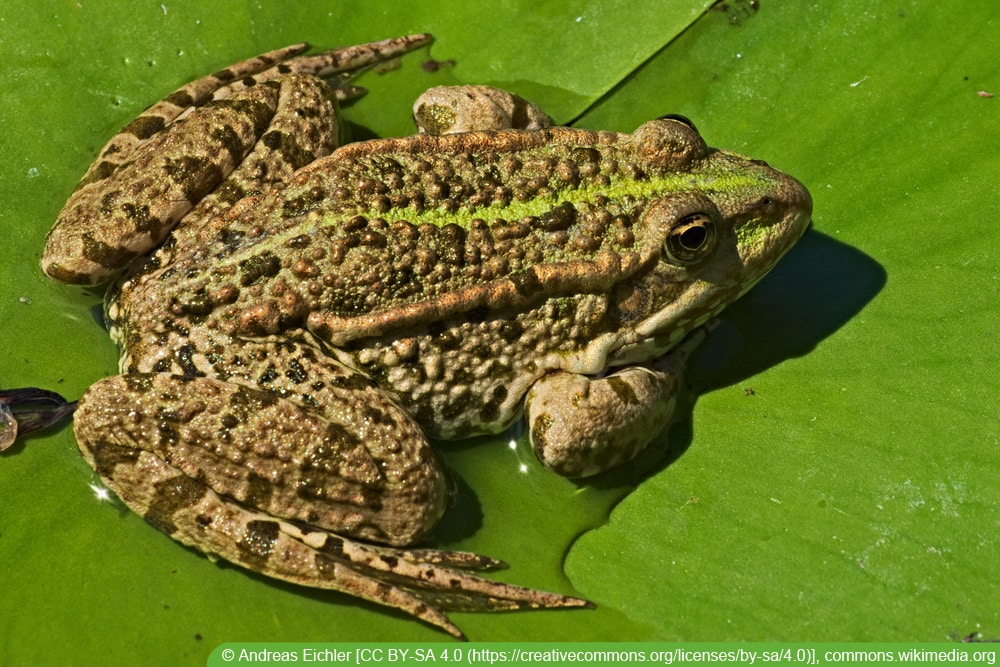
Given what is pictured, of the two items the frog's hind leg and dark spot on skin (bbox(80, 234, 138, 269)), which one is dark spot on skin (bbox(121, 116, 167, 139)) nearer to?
the frog's hind leg

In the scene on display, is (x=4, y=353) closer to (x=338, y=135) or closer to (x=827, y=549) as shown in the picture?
(x=338, y=135)

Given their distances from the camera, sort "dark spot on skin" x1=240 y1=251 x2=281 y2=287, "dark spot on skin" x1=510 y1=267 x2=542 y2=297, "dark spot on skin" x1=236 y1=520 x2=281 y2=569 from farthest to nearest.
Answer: "dark spot on skin" x1=510 y1=267 x2=542 y2=297 < "dark spot on skin" x1=240 y1=251 x2=281 y2=287 < "dark spot on skin" x1=236 y1=520 x2=281 y2=569

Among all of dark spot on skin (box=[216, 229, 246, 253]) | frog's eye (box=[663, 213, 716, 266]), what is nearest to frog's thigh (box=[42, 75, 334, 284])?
dark spot on skin (box=[216, 229, 246, 253])

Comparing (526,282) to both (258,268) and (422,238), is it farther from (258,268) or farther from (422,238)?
(258,268)

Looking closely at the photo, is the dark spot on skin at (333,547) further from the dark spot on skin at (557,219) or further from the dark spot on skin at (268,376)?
the dark spot on skin at (557,219)

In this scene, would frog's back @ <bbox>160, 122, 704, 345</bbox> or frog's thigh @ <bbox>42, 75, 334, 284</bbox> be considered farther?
frog's thigh @ <bbox>42, 75, 334, 284</bbox>

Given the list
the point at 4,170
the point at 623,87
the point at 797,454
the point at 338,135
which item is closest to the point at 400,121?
the point at 338,135

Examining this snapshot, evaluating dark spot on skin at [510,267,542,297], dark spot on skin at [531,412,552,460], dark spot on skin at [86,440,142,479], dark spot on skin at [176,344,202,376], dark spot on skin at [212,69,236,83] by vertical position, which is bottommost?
dark spot on skin at [531,412,552,460]
